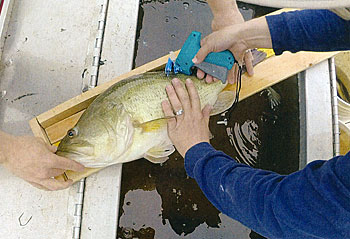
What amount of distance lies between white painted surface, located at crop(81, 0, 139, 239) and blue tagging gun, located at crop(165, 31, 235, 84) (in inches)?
16.4

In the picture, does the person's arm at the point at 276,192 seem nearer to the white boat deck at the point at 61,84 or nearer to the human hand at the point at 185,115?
the human hand at the point at 185,115

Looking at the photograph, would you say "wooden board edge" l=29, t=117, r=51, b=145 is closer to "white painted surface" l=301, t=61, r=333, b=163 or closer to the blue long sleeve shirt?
the blue long sleeve shirt

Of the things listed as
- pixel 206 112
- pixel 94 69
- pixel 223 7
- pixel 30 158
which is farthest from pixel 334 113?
pixel 30 158

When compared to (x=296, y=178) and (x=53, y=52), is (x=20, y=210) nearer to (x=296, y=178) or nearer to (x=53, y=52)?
(x=53, y=52)

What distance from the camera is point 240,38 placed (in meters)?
1.99

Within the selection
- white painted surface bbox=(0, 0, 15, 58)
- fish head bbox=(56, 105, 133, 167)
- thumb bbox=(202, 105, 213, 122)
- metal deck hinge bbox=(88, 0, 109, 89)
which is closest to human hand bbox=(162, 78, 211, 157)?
thumb bbox=(202, 105, 213, 122)

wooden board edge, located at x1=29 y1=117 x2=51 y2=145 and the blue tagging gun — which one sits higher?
the blue tagging gun

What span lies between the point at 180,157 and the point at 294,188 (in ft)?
3.43

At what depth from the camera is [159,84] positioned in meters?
1.94

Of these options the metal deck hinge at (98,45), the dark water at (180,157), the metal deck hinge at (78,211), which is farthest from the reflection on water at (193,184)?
the metal deck hinge at (98,45)

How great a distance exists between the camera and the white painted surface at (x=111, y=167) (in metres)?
1.90

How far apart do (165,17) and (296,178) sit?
165 cm

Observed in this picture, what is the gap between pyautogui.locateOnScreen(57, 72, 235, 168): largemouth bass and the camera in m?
1.80

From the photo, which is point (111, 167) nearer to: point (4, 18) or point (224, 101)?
point (224, 101)
